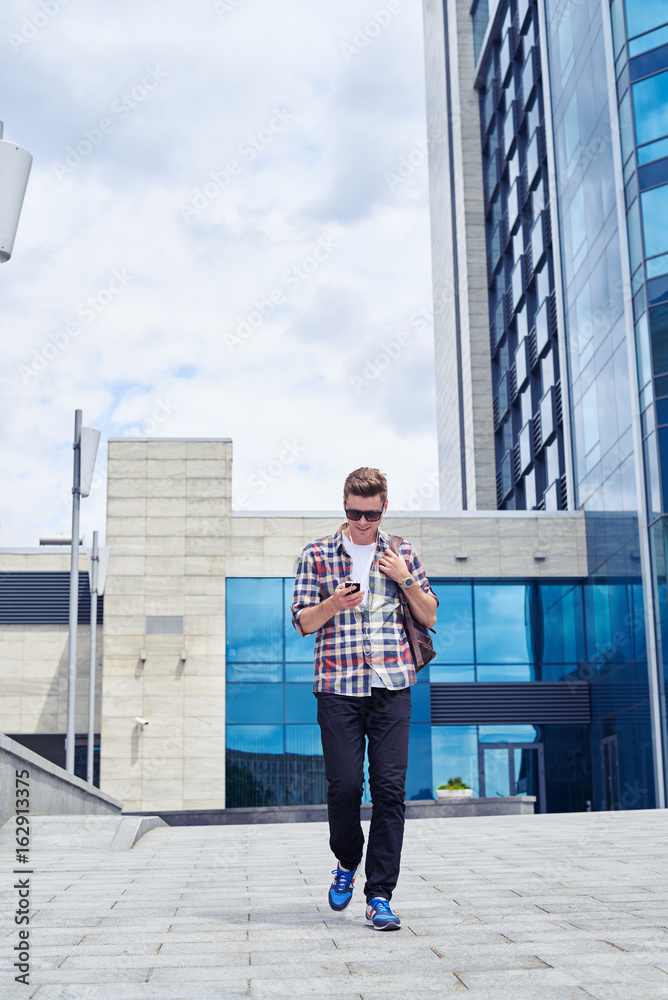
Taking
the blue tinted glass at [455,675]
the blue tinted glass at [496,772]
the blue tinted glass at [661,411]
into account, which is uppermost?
the blue tinted glass at [661,411]

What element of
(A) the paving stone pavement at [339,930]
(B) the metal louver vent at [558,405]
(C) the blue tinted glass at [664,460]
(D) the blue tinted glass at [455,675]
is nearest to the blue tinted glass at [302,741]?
(D) the blue tinted glass at [455,675]

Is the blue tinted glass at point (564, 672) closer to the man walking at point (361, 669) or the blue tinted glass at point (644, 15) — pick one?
the blue tinted glass at point (644, 15)

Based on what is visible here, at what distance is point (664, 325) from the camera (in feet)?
76.5


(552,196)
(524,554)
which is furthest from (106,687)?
(552,196)

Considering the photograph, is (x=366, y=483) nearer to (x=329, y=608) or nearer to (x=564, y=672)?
(x=329, y=608)

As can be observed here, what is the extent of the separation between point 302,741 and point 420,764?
10.3 ft

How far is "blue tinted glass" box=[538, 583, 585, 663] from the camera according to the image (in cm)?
2902

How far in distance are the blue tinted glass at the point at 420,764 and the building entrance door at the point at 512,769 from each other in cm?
142

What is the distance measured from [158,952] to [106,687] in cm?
2573

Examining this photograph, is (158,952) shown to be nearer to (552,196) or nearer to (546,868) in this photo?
(546,868)

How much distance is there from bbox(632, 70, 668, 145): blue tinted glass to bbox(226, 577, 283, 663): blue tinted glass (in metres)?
14.5

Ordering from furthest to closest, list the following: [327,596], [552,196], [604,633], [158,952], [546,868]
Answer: [552,196], [604,633], [546,868], [327,596], [158,952]

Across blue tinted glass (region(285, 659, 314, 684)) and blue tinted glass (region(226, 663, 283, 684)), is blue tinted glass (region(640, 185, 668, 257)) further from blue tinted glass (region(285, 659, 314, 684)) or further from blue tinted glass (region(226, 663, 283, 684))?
blue tinted glass (region(226, 663, 283, 684))

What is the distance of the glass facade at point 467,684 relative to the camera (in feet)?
92.4
